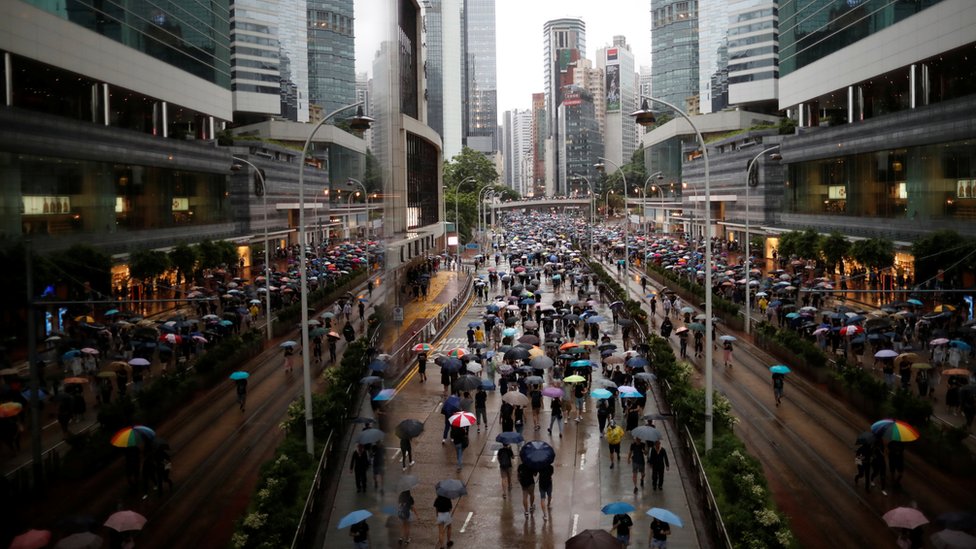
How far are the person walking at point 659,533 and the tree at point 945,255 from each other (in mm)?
27527

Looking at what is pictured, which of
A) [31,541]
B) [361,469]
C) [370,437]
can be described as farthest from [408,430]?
[31,541]

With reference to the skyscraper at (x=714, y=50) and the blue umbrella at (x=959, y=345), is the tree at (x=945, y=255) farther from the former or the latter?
the skyscraper at (x=714, y=50)

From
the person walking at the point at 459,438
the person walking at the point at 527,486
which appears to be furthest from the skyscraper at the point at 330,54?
the person walking at the point at 527,486

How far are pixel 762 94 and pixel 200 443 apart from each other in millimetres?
114876

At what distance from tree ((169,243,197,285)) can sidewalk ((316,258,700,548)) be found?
30986 millimetres

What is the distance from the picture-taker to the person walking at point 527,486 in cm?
1723

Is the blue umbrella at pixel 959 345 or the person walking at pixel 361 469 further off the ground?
the blue umbrella at pixel 959 345

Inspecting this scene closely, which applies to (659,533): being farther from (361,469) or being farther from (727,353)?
(727,353)

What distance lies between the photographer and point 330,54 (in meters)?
86.8

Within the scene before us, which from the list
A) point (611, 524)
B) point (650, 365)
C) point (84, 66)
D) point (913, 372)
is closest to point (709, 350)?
point (611, 524)

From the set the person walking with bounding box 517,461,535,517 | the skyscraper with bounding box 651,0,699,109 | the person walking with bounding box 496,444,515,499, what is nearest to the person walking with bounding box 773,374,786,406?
the person walking with bounding box 496,444,515,499

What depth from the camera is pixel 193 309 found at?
50.1 metres

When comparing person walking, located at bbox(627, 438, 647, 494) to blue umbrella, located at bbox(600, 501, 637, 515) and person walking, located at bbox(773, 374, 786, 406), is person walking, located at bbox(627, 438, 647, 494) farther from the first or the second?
person walking, located at bbox(773, 374, 786, 406)

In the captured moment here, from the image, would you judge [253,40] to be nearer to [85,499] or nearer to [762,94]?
[762,94]
